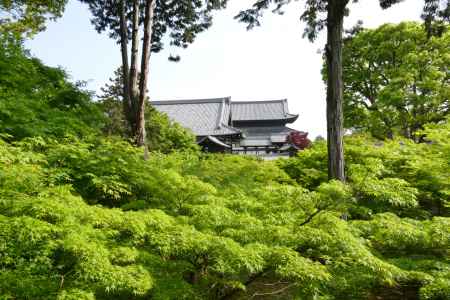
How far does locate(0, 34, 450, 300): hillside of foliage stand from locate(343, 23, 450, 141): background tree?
39.8 feet

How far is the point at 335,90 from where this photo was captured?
609 cm

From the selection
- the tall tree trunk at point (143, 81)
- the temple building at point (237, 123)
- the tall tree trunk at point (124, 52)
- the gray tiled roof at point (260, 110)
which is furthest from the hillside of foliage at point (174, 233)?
the gray tiled roof at point (260, 110)

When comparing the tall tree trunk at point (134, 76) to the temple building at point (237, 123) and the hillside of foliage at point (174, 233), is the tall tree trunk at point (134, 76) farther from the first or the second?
the temple building at point (237, 123)

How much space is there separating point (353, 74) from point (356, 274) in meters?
18.1

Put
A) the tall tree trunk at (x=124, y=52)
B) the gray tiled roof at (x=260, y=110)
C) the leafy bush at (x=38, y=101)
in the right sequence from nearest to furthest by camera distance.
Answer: the leafy bush at (x=38, y=101), the tall tree trunk at (x=124, y=52), the gray tiled roof at (x=260, y=110)

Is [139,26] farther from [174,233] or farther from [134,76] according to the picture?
[174,233]

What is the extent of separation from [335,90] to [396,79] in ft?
39.4

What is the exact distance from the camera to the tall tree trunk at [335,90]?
5.95 m

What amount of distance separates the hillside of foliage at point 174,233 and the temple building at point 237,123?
22443 mm

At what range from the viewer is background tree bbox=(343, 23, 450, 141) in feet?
51.8

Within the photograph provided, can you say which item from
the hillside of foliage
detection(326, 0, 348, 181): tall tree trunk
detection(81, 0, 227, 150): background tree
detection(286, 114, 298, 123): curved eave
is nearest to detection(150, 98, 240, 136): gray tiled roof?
detection(286, 114, 298, 123): curved eave

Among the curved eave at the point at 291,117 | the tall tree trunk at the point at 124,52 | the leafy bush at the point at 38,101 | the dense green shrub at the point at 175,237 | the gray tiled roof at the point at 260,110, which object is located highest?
the gray tiled roof at the point at 260,110

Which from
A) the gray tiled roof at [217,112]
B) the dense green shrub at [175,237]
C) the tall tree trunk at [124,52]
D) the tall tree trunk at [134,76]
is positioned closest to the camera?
the dense green shrub at [175,237]

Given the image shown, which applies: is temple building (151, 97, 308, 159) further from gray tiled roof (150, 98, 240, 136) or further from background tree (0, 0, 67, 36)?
background tree (0, 0, 67, 36)
